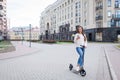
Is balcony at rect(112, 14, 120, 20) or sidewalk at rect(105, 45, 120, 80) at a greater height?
balcony at rect(112, 14, 120, 20)

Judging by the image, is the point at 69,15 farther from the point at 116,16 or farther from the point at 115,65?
the point at 115,65

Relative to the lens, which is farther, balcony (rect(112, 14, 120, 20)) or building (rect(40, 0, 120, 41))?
building (rect(40, 0, 120, 41))

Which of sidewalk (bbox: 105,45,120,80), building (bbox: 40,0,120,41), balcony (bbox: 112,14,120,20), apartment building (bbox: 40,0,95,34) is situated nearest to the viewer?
sidewalk (bbox: 105,45,120,80)

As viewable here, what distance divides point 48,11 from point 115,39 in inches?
2592

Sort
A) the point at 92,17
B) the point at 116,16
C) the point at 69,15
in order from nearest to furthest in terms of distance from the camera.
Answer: the point at 116,16 < the point at 92,17 < the point at 69,15

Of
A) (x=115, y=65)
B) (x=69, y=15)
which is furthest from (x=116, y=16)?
(x=115, y=65)

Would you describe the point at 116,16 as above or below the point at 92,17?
below

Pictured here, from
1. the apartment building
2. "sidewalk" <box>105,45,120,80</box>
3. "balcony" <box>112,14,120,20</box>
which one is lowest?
"sidewalk" <box>105,45,120,80</box>

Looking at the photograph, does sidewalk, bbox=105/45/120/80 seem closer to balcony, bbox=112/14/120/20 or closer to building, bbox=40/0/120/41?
building, bbox=40/0/120/41

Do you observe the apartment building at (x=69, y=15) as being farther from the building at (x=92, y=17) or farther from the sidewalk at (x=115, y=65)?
the sidewalk at (x=115, y=65)

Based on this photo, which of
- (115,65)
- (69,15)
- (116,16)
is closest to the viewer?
(115,65)

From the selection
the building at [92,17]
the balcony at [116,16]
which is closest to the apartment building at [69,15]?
the building at [92,17]

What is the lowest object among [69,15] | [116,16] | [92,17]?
[116,16]

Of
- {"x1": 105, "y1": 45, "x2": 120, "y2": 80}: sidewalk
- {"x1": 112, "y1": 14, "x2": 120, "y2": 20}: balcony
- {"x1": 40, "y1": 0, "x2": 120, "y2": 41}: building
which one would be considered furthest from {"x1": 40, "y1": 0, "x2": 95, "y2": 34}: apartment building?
{"x1": 105, "y1": 45, "x2": 120, "y2": 80}: sidewalk
